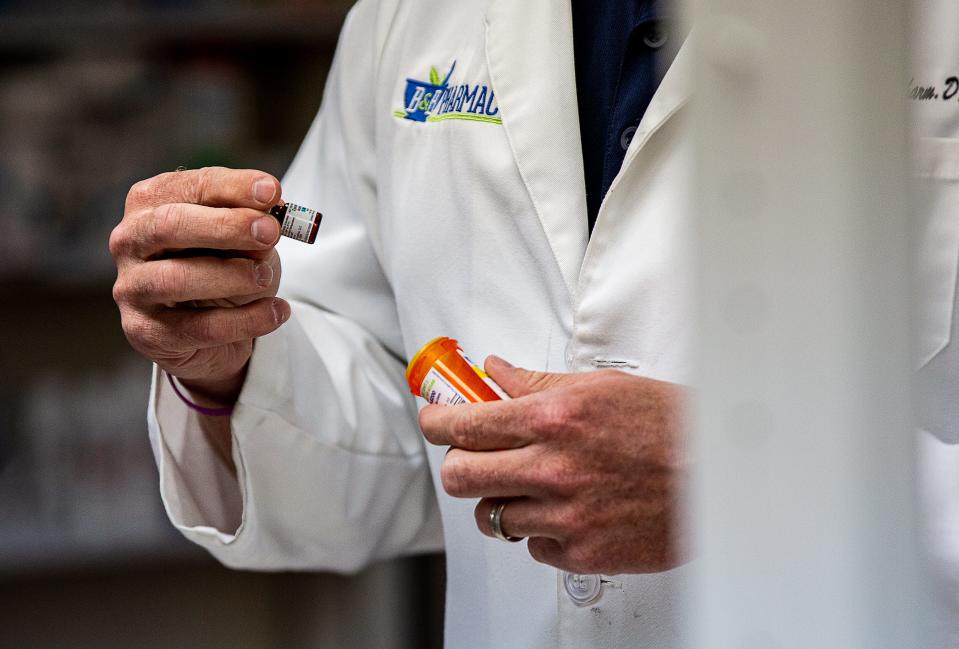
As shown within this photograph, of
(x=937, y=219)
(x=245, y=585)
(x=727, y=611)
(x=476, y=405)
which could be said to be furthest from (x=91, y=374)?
(x=727, y=611)

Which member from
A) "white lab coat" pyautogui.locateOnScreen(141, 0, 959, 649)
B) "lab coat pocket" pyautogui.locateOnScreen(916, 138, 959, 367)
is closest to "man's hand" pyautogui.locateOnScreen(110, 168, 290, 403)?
"white lab coat" pyautogui.locateOnScreen(141, 0, 959, 649)

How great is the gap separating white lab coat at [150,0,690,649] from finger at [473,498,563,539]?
0.17 meters

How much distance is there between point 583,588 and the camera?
919 millimetres

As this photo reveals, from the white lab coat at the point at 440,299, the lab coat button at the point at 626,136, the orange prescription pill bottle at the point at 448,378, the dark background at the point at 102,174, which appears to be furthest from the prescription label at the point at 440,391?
the dark background at the point at 102,174

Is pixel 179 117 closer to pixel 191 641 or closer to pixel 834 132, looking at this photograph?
pixel 191 641

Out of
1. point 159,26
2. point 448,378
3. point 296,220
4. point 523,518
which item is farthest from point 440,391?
point 159,26

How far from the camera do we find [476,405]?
76cm

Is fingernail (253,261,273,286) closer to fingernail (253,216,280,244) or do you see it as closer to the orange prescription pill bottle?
fingernail (253,216,280,244)

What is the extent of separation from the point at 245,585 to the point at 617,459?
77.0 inches

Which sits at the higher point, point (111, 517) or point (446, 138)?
point (446, 138)

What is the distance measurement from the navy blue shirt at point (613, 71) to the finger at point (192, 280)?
0.32m

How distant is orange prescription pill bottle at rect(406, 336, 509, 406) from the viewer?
2.61 feet

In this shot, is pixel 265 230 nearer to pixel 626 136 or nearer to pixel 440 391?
pixel 440 391

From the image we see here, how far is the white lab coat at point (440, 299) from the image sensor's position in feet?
2.97
